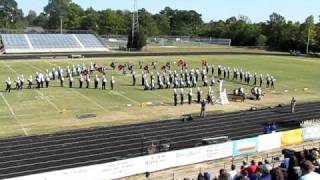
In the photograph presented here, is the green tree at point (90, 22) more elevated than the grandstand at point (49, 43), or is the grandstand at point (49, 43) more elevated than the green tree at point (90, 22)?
the green tree at point (90, 22)

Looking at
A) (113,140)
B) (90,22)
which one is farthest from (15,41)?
(113,140)

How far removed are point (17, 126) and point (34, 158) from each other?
6.48 m

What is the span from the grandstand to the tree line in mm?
9500

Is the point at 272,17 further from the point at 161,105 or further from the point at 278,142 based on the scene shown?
the point at 278,142

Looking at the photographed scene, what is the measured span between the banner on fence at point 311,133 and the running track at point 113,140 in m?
3.15

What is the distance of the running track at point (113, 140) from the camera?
2033 cm

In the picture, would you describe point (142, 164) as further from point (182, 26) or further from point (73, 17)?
point (182, 26)

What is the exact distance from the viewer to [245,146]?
21.8 m

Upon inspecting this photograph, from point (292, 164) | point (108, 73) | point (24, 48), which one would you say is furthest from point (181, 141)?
point (24, 48)

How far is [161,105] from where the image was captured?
111 feet

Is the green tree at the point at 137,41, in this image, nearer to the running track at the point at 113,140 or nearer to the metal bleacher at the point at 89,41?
the metal bleacher at the point at 89,41

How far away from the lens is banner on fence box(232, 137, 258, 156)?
21547mm

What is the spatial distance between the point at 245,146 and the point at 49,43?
61079mm

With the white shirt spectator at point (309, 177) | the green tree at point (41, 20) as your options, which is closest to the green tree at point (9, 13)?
the green tree at point (41, 20)
